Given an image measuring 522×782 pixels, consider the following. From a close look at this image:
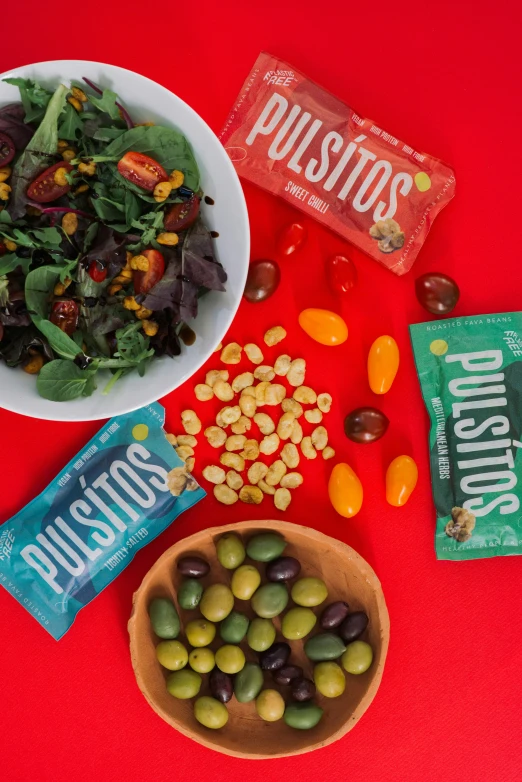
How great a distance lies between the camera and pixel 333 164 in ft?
3.73

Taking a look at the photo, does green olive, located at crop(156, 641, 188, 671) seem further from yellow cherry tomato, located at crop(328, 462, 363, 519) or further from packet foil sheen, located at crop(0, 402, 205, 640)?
yellow cherry tomato, located at crop(328, 462, 363, 519)

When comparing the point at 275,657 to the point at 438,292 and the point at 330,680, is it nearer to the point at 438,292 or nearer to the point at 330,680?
the point at 330,680

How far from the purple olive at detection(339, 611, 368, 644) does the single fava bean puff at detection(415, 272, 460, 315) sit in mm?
513

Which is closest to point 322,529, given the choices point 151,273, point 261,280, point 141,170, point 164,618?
point 164,618

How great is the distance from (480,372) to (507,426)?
102 mm

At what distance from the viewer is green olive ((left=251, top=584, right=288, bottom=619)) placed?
105 centimetres

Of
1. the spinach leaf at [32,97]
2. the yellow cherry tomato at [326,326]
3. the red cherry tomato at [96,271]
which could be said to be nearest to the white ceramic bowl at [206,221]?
the spinach leaf at [32,97]

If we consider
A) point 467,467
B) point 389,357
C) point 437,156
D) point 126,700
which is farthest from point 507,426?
point 126,700

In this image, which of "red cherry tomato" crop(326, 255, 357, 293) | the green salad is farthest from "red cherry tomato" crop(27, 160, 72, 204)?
"red cherry tomato" crop(326, 255, 357, 293)

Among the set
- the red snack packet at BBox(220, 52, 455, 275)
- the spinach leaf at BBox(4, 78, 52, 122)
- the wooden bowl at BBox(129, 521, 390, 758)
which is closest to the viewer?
the spinach leaf at BBox(4, 78, 52, 122)

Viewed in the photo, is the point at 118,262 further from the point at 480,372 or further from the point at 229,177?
the point at 480,372

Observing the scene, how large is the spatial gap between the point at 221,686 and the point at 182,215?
722mm

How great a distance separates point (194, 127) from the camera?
2.77 ft

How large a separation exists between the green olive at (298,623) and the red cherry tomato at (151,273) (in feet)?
1.84
